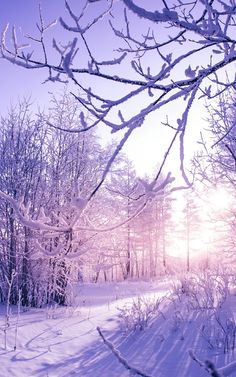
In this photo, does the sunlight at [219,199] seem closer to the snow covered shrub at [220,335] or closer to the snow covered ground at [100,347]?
the snow covered ground at [100,347]

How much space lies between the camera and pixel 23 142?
36.8 feet

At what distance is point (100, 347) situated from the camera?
6207 millimetres

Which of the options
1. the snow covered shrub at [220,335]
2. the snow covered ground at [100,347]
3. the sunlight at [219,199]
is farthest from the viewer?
the sunlight at [219,199]

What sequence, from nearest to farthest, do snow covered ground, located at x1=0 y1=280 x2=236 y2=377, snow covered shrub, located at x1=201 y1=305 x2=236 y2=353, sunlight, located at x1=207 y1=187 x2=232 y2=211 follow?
snow covered ground, located at x1=0 y1=280 x2=236 y2=377, snow covered shrub, located at x1=201 y1=305 x2=236 y2=353, sunlight, located at x1=207 y1=187 x2=232 y2=211

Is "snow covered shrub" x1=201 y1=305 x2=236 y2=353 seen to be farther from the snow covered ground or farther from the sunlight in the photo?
the sunlight

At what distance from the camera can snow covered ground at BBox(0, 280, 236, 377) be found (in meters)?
4.93

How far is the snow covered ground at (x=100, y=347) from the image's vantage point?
16.2 ft

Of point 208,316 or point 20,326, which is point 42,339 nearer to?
point 20,326

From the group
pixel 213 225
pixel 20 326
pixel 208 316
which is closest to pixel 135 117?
pixel 208 316

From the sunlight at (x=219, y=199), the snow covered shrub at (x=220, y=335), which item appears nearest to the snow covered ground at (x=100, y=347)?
the snow covered shrub at (x=220, y=335)

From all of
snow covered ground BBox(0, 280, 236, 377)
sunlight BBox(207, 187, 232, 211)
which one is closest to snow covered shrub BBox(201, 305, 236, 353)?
snow covered ground BBox(0, 280, 236, 377)

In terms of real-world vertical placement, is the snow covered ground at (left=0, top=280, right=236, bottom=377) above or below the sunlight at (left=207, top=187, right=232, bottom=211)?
below

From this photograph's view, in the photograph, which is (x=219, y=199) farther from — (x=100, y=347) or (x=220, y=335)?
(x=100, y=347)

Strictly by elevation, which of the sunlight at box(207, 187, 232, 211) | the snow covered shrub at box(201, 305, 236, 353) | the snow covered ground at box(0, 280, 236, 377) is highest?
the sunlight at box(207, 187, 232, 211)
